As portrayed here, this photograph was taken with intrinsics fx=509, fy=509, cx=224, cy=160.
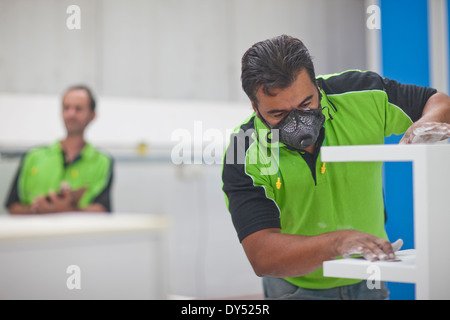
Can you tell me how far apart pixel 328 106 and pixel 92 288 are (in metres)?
0.66

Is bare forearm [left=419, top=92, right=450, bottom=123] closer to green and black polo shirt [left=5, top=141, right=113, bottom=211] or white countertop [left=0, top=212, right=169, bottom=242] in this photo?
white countertop [left=0, top=212, right=169, bottom=242]

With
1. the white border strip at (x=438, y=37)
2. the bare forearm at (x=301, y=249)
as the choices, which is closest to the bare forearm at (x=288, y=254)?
the bare forearm at (x=301, y=249)

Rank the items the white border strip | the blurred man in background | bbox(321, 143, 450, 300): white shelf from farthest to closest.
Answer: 1. the blurred man in background
2. the white border strip
3. bbox(321, 143, 450, 300): white shelf

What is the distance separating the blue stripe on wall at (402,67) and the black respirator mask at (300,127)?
155 mm

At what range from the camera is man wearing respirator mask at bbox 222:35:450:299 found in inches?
33.6

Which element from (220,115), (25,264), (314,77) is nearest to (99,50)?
(220,115)

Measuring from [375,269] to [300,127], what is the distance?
30cm

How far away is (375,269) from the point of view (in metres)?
0.63

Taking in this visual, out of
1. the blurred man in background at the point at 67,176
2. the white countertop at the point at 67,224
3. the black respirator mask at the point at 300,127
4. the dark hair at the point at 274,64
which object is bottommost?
the white countertop at the point at 67,224

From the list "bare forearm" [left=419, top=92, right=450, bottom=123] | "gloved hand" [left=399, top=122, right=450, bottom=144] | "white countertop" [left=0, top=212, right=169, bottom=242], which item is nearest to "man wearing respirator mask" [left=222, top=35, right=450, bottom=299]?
"bare forearm" [left=419, top=92, right=450, bottom=123]

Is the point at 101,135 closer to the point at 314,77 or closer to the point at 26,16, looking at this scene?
the point at 26,16

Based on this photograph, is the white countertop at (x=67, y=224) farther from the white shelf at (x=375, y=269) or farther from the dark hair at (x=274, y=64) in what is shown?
the white shelf at (x=375, y=269)

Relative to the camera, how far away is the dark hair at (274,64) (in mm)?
835
